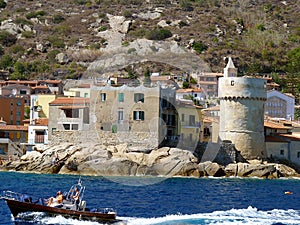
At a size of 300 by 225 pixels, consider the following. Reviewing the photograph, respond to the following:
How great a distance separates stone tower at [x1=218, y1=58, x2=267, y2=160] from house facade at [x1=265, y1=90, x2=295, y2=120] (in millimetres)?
29656

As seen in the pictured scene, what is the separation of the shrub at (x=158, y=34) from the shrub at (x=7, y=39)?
29347mm

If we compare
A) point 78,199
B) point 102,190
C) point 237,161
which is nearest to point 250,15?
point 237,161

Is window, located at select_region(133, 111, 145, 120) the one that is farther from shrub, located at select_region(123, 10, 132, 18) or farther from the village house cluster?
shrub, located at select_region(123, 10, 132, 18)

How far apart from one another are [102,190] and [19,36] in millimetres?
111507

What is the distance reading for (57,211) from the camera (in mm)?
35219

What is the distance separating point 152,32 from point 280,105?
54.4 meters

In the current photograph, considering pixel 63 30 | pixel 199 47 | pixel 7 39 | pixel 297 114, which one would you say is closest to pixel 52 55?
pixel 7 39

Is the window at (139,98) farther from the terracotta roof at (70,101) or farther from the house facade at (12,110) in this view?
the house facade at (12,110)

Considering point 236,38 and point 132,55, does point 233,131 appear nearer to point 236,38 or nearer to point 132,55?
point 132,55

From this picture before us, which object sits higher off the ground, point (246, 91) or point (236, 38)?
point (236, 38)

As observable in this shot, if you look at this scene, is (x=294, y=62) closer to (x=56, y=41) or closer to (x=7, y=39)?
(x=56, y=41)

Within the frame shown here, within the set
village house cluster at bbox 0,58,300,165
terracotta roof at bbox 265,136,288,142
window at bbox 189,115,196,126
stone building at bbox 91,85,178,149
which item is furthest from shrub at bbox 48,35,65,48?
terracotta roof at bbox 265,136,288,142

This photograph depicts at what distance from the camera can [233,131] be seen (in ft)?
221

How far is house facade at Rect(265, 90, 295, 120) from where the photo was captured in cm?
9694
